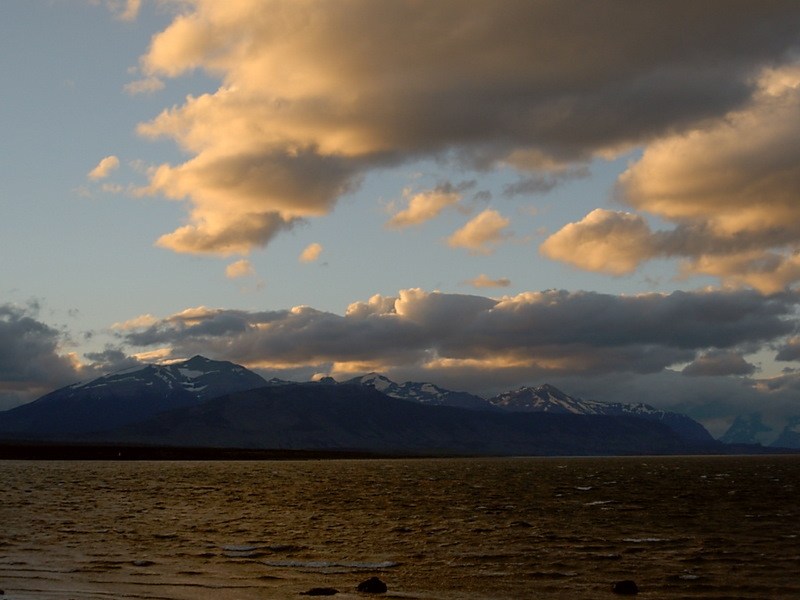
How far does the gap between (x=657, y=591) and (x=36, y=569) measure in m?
25.0

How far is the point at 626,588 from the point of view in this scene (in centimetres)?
3072

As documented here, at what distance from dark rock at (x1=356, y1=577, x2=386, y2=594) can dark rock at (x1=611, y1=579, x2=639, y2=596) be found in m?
8.55

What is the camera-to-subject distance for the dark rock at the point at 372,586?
30.5m

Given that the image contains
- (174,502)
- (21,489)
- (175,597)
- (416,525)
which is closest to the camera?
(175,597)

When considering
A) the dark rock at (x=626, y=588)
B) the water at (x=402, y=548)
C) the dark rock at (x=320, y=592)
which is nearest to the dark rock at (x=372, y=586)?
the water at (x=402, y=548)

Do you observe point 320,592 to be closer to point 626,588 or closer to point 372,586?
point 372,586

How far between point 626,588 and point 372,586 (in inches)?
366

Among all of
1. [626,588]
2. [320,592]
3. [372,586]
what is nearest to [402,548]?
[372,586]

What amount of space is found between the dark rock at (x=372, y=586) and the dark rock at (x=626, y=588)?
337 inches

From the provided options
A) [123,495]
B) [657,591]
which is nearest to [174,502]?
[123,495]

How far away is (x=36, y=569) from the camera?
35.1 meters

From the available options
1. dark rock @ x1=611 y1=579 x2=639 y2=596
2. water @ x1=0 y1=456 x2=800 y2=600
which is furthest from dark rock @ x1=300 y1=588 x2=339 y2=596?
dark rock @ x1=611 y1=579 x2=639 y2=596

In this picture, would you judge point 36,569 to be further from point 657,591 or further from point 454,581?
point 657,591

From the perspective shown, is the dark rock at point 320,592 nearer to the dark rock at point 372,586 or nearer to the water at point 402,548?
the water at point 402,548
